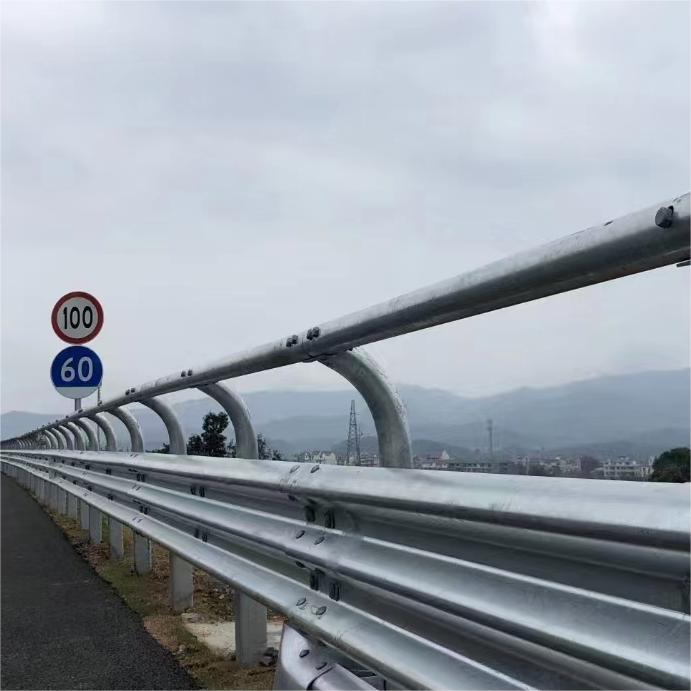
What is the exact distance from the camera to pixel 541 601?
155 cm

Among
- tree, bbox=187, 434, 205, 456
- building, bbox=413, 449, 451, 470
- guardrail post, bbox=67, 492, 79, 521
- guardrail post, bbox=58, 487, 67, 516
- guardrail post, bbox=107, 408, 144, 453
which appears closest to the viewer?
building, bbox=413, 449, 451, 470

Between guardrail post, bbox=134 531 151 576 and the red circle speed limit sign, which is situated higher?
the red circle speed limit sign

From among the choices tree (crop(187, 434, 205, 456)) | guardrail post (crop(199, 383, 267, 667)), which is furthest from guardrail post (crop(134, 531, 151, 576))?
guardrail post (crop(199, 383, 267, 667))

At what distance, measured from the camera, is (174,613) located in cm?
509

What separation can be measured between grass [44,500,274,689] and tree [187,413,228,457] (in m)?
1.03

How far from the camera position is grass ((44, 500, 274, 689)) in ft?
12.4

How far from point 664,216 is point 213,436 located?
3215 mm

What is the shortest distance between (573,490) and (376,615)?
2.75 feet

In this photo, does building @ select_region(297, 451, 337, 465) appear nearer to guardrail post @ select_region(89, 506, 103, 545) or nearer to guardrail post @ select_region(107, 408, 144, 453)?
guardrail post @ select_region(107, 408, 144, 453)

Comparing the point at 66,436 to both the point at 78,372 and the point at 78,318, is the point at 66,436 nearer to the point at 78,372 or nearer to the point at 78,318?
the point at 78,372

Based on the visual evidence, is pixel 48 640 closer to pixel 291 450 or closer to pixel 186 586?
pixel 186 586

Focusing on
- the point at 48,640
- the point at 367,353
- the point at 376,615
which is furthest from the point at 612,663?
the point at 48,640

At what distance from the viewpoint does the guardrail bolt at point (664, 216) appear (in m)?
1.26

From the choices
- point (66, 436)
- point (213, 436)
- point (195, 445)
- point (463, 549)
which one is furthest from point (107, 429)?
point (463, 549)
